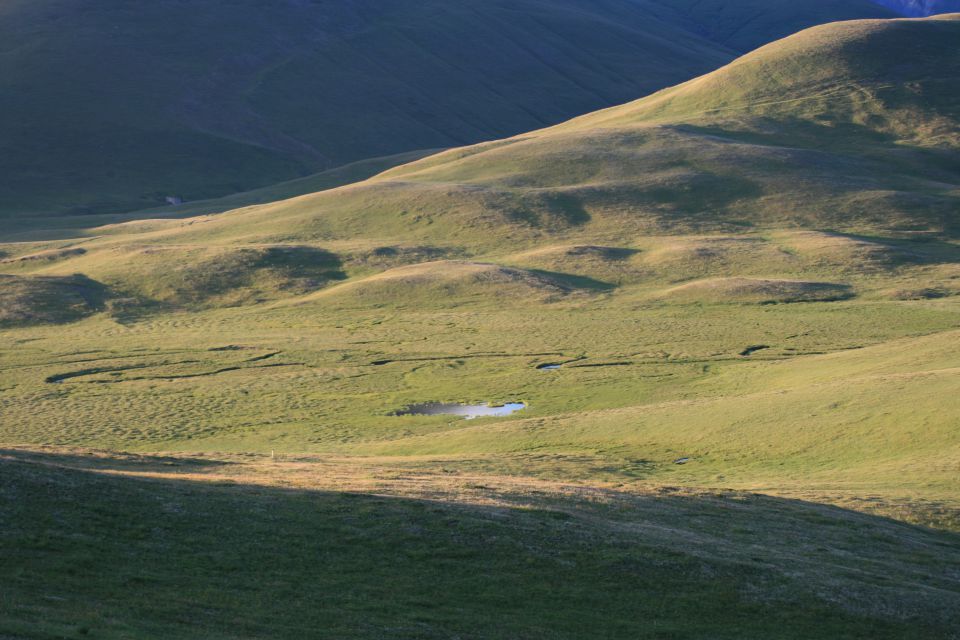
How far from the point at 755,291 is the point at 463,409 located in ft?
108

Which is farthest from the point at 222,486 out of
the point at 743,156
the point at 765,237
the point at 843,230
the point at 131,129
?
the point at 131,129

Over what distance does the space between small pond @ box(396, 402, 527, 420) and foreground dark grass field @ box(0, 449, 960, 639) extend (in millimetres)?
22855

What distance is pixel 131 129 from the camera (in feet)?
642

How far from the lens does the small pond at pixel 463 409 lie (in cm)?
5278

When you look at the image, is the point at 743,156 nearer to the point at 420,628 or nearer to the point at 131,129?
the point at 420,628

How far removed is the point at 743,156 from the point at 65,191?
112174 millimetres

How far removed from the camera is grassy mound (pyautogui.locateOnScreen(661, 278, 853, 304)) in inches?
3029

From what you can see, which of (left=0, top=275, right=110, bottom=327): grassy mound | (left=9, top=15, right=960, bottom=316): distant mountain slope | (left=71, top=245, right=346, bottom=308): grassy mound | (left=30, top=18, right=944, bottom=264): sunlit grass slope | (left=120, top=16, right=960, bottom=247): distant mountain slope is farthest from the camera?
(left=120, top=16, right=960, bottom=247): distant mountain slope

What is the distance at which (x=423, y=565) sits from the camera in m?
23.0

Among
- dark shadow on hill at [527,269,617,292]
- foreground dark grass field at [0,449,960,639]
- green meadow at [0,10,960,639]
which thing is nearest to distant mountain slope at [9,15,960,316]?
green meadow at [0,10,960,639]

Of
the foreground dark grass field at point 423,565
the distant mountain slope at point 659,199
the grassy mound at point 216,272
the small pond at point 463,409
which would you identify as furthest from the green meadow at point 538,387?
the small pond at point 463,409

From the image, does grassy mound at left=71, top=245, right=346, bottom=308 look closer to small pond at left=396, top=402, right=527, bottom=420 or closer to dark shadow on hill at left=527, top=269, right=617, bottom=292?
dark shadow on hill at left=527, top=269, right=617, bottom=292

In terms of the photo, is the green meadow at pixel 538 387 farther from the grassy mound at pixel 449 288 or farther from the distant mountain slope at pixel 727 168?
the distant mountain slope at pixel 727 168

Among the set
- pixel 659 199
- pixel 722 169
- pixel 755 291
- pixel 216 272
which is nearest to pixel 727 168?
pixel 722 169
